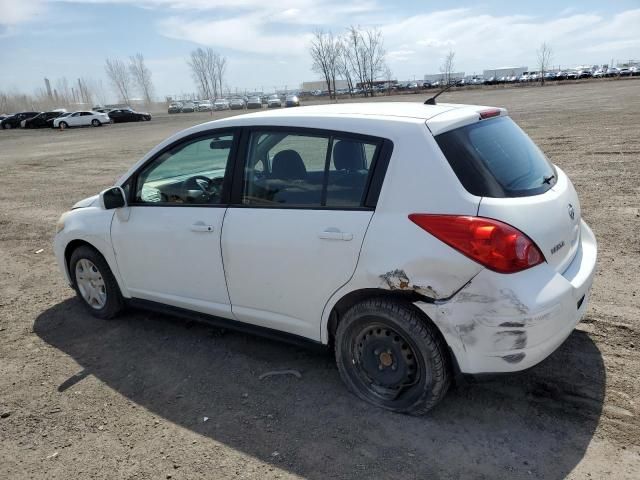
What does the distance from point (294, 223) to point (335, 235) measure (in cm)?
33

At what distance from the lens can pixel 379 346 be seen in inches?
120

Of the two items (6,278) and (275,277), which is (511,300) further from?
(6,278)

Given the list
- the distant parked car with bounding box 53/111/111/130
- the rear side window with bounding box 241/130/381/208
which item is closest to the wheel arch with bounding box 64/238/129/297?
the rear side window with bounding box 241/130/381/208

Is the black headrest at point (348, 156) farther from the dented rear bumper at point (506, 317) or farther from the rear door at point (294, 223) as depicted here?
the dented rear bumper at point (506, 317)

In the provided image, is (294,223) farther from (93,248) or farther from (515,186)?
(93,248)

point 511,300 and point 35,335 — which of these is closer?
point 511,300

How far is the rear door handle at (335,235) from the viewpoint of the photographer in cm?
294

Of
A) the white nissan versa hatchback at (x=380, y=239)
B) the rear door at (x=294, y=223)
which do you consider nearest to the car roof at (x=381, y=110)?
the white nissan versa hatchback at (x=380, y=239)

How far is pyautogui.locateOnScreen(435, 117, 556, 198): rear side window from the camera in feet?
9.10

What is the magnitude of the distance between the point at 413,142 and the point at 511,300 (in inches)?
39.5

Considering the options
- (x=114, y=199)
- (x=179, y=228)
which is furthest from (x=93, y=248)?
(x=179, y=228)

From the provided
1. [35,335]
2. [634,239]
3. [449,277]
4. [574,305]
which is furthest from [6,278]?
[634,239]

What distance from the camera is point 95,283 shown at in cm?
464

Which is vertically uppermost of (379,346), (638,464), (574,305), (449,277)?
(449,277)
